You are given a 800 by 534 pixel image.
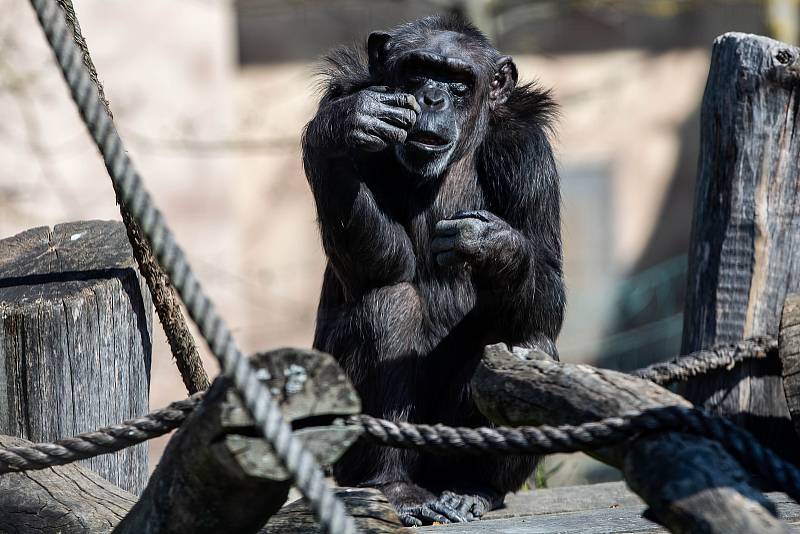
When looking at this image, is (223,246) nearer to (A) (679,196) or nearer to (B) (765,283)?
(A) (679,196)

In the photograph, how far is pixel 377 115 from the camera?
411 cm

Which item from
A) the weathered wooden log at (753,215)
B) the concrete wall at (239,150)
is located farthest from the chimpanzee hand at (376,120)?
the concrete wall at (239,150)

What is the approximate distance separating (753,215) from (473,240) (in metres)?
1.16

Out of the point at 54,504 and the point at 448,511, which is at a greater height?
the point at 54,504

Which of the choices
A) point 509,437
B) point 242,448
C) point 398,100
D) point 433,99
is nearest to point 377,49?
point 433,99

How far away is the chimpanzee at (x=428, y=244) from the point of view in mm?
4176

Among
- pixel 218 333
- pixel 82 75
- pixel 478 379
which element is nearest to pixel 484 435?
pixel 478 379

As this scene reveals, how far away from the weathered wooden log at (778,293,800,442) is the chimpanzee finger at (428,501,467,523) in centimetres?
121

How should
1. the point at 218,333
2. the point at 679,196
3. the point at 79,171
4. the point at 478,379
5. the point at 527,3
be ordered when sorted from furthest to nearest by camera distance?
1. the point at 679,196
2. the point at 527,3
3. the point at 79,171
4. the point at 478,379
5. the point at 218,333

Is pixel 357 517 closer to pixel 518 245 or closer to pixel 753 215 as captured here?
pixel 518 245

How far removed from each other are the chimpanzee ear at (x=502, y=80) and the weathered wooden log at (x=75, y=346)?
1874mm

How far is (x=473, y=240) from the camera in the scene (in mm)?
4027

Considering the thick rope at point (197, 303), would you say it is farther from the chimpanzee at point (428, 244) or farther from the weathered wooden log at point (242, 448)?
the chimpanzee at point (428, 244)

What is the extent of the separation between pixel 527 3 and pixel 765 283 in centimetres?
773
